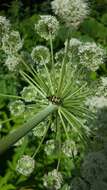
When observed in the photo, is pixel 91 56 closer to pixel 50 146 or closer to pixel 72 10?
pixel 72 10

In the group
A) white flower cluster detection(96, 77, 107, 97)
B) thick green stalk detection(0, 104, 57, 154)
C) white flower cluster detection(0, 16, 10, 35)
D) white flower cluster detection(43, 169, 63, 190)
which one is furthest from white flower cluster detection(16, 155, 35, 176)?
white flower cluster detection(0, 16, 10, 35)

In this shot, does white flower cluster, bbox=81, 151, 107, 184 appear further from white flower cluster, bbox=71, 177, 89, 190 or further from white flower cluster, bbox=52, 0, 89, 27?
white flower cluster, bbox=52, 0, 89, 27

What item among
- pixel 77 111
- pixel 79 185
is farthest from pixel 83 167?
pixel 77 111

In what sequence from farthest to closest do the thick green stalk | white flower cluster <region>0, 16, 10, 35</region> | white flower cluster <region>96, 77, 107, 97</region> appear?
white flower cluster <region>0, 16, 10, 35</region> → white flower cluster <region>96, 77, 107, 97</region> → the thick green stalk

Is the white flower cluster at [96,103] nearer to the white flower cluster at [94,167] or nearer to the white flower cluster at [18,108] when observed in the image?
the white flower cluster at [94,167]

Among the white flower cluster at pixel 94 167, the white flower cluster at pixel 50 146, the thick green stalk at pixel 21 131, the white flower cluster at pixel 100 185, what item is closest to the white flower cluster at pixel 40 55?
the white flower cluster at pixel 50 146
